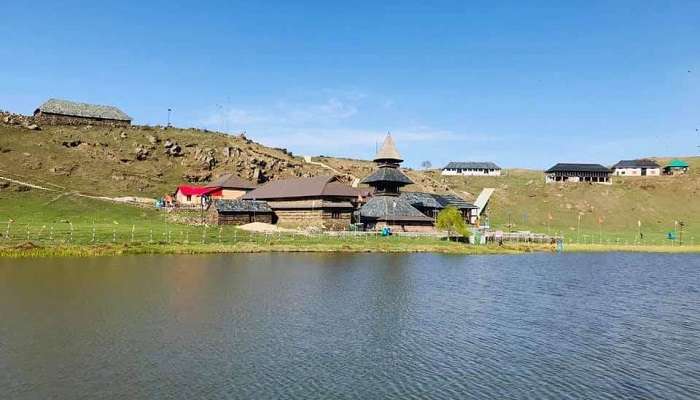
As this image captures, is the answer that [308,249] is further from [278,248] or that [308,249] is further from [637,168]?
[637,168]

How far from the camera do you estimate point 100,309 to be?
34.2 m

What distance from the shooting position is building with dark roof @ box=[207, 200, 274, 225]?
287 ft

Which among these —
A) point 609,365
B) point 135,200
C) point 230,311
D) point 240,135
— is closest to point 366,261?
point 230,311

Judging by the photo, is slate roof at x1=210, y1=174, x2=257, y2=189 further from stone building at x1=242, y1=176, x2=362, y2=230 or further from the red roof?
stone building at x1=242, y1=176, x2=362, y2=230

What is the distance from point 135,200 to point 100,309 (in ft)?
236

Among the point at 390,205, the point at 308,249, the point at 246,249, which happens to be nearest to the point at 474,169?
the point at 390,205

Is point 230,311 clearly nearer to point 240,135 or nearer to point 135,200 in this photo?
point 135,200

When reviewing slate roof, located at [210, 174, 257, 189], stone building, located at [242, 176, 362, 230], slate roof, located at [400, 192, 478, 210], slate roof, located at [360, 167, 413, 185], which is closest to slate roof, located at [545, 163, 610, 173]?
slate roof, located at [400, 192, 478, 210]

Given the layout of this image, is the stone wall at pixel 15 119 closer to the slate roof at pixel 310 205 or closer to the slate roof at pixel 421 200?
the slate roof at pixel 310 205

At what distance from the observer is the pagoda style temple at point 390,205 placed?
311ft

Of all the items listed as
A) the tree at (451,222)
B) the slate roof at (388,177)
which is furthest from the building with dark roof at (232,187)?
the tree at (451,222)

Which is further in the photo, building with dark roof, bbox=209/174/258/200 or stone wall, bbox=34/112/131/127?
stone wall, bbox=34/112/131/127

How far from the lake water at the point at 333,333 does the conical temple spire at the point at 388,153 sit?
54077mm

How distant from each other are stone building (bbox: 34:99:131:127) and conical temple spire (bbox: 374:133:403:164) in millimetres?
76257
